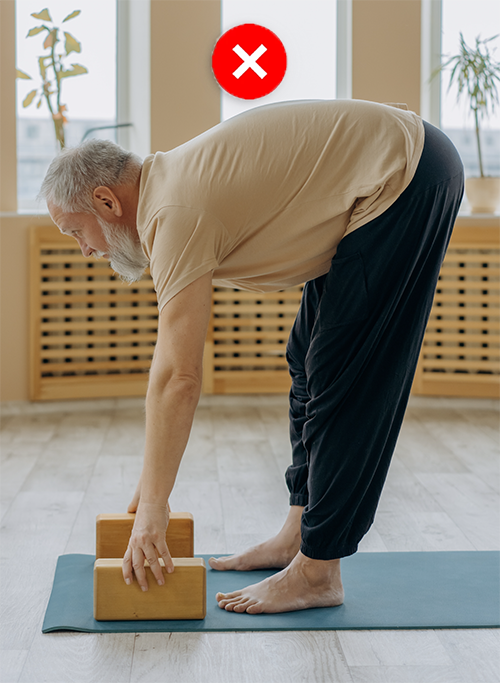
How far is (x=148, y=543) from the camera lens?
1.37 m

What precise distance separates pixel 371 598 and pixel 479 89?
269cm

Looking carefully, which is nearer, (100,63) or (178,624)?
(178,624)

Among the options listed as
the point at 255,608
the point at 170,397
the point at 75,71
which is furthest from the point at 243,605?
the point at 75,71

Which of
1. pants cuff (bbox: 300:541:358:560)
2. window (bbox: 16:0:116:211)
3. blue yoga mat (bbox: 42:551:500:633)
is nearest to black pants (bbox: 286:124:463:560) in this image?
pants cuff (bbox: 300:541:358:560)

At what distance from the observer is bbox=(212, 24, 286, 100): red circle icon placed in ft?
11.5

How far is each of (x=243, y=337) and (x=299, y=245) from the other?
212 cm

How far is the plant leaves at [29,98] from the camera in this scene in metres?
3.46

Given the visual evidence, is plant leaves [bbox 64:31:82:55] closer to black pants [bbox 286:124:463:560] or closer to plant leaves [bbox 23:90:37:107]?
plant leaves [bbox 23:90:37:107]

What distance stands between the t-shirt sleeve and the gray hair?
0.47 feet

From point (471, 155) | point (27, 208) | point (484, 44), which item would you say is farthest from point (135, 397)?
point (484, 44)

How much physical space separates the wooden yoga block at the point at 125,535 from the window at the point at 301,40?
2.55 meters

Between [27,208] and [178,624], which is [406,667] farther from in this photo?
[27,208]

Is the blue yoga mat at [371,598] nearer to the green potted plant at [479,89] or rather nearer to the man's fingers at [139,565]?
the man's fingers at [139,565]

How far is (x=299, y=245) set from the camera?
145 cm
